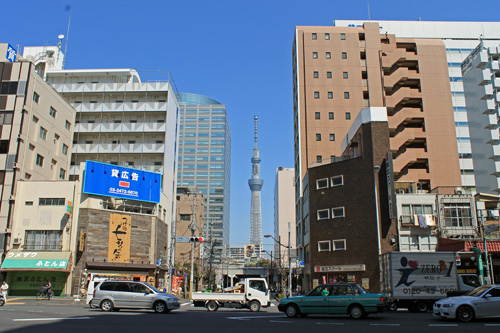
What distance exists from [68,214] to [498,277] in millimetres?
44580

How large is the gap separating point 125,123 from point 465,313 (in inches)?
2352

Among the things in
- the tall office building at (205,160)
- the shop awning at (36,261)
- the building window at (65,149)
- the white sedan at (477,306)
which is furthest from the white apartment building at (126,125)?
the tall office building at (205,160)

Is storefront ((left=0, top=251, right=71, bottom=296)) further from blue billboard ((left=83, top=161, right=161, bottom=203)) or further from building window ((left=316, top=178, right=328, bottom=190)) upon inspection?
building window ((left=316, top=178, right=328, bottom=190))

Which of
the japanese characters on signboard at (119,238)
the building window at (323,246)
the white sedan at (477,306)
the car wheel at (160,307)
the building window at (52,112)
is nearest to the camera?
the white sedan at (477,306)

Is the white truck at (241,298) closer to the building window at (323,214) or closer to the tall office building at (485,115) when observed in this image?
the building window at (323,214)

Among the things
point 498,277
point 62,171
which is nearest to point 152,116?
point 62,171

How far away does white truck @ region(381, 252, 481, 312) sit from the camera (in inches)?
1067

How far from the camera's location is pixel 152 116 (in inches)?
2830

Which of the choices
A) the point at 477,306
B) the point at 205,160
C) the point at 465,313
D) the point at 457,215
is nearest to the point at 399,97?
the point at 457,215

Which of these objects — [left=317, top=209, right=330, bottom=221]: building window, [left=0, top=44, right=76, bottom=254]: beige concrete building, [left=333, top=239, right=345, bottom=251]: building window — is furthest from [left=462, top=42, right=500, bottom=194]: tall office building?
[left=0, top=44, right=76, bottom=254]: beige concrete building

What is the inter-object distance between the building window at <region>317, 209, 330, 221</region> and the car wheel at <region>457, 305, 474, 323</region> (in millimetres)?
30104

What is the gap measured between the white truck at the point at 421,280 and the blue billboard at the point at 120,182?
110 feet

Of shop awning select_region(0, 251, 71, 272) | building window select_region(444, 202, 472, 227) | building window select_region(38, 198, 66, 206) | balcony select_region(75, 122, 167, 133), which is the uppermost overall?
balcony select_region(75, 122, 167, 133)

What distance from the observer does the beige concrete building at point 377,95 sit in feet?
226
